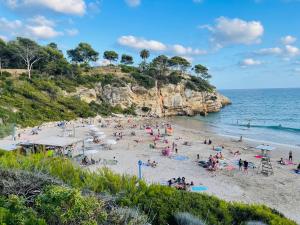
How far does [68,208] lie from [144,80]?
6262cm

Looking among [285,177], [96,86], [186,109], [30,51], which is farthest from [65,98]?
[285,177]

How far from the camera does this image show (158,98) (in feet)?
220

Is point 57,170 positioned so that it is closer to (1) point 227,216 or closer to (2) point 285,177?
(1) point 227,216

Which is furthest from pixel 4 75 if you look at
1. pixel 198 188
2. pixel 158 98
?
pixel 198 188

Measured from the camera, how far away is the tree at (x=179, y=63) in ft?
267

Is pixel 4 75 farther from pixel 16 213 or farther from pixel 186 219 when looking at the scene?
pixel 186 219

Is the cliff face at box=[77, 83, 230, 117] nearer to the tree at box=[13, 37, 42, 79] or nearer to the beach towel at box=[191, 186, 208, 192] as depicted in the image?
the tree at box=[13, 37, 42, 79]

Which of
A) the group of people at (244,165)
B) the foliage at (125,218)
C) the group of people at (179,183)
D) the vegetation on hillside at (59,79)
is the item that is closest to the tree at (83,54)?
the vegetation on hillside at (59,79)

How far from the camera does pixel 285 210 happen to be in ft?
48.7

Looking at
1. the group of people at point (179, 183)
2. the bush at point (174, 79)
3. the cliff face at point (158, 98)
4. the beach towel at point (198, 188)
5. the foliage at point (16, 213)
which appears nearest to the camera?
the foliage at point (16, 213)

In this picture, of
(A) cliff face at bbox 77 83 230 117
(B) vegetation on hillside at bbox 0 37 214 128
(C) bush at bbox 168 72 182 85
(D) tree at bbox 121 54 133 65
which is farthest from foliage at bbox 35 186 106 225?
(D) tree at bbox 121 54 133 65

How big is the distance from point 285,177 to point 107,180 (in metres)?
16.1

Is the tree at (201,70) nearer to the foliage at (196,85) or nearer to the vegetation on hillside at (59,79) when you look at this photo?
the vegetation on hillside at (59,79)

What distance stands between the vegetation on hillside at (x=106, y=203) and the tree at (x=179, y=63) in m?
73.3
